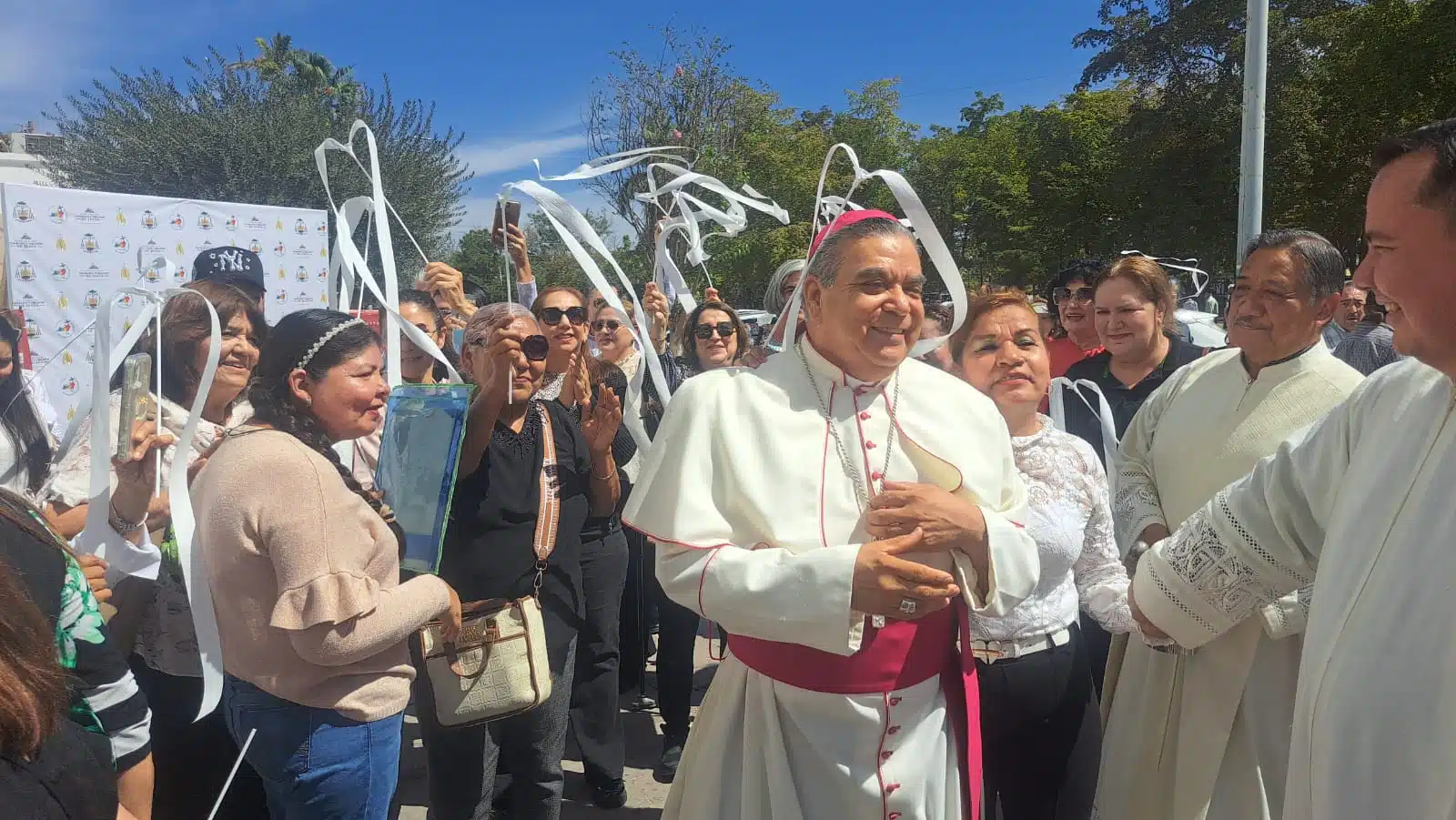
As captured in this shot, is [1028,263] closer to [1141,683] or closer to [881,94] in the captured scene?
[881,94]

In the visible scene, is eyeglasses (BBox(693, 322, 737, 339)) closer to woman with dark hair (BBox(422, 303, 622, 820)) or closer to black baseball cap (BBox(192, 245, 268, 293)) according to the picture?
woman with dark hair (BBox(422, 303, 622, 820))

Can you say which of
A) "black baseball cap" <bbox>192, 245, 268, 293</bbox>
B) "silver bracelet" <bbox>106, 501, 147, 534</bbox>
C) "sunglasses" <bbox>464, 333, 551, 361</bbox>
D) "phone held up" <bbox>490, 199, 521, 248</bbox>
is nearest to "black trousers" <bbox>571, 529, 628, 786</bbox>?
"sunglasses" <bbox>464, 333, 551, 361</bbox>

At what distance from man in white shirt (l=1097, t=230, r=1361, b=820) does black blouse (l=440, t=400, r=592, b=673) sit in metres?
1.81

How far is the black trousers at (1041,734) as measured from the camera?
7.82 ft

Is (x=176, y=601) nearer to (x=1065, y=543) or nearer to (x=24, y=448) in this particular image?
(x=24, y=448)

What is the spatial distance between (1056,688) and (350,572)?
6.07 ft

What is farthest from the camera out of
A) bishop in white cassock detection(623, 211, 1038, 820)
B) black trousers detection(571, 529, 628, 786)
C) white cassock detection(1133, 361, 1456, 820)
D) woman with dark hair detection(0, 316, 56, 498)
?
black trousers detection(571, 529, 628, 786)

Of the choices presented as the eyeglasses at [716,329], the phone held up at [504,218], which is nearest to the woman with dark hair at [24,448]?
the phone held up at [504,218]

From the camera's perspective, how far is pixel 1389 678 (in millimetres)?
1481

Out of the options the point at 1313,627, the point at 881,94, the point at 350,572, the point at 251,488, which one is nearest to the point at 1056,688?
the point at 1313,627

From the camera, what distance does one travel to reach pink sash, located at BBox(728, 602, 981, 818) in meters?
1.93

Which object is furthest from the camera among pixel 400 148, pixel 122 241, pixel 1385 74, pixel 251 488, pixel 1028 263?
pixel 1028 263

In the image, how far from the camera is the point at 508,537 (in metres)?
2.89

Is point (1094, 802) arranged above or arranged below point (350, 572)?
below
